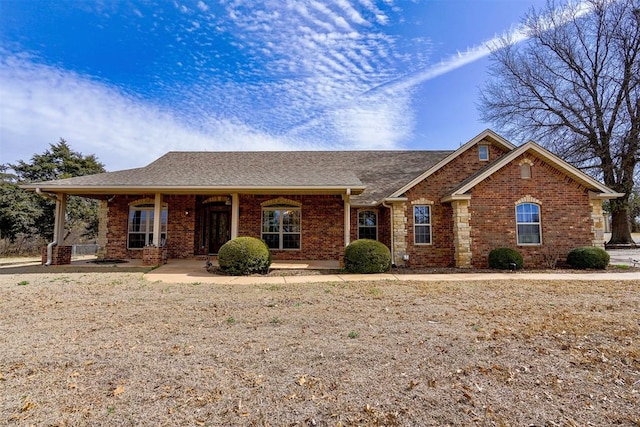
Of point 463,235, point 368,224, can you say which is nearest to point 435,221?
point 463,235

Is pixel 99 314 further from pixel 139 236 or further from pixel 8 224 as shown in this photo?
pixel 8 224

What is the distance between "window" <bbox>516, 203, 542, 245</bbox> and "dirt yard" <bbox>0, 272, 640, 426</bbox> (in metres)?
5.36

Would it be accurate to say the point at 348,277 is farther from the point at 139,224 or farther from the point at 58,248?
the point at 58,248

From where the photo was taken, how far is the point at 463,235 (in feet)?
39.7

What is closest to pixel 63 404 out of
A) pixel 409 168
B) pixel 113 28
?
pixel 113 28

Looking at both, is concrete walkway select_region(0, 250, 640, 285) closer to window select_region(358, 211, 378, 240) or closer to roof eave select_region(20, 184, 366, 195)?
roof eave select_region(20, 184, 366, 195)

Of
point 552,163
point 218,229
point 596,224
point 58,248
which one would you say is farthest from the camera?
point 218,229

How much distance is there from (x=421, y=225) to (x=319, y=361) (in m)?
10.2

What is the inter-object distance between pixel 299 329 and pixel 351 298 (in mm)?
2364

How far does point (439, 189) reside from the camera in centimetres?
1343

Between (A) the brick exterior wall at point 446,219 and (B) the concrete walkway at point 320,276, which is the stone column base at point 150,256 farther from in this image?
(B) the concrete walkway at point 320,276

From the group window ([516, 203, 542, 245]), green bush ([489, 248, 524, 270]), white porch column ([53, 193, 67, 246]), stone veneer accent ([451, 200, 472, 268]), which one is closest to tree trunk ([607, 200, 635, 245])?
window ([516, 203, 542, 245])

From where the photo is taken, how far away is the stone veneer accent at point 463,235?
12.1 metres

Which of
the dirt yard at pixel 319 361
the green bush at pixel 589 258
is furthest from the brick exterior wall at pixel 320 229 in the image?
the green bush at pixel 589 258
